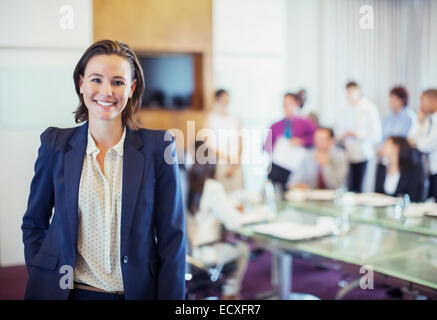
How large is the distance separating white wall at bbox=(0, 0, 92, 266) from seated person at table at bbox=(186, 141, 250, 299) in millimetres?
1415

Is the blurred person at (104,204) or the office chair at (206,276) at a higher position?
the blurred person at (104,204)

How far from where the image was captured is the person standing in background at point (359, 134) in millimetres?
4715

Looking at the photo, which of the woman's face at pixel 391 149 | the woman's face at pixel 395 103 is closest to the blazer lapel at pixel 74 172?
the woman's face at pixel 391 149

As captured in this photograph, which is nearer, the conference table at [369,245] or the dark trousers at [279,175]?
the conference table at [369,245]

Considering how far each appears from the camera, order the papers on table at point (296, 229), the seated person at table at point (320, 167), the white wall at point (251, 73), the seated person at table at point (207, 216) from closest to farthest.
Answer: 1. the papers on table at point (296, 229)
2. the seated person at table at point (207, 216)
3. the seated person at table at point (320, 167)
4. the white wall at point (251, 73)

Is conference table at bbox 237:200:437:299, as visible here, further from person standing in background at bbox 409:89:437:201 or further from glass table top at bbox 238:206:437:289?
person standing in background at bbox 409:89:437:201

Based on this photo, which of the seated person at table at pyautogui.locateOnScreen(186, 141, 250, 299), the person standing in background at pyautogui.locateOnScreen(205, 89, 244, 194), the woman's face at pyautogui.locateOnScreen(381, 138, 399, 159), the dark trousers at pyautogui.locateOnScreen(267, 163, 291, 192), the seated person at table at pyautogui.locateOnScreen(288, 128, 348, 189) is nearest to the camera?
the seated person at table at pyautogui.locateOnScreen(186, 141, 250, 299)

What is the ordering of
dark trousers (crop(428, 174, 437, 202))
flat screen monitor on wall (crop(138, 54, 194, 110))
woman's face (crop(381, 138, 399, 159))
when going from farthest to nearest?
flat screen monitor on wall (crop(138, 54, 194, 110)) → woman's face (crop(381, 138, 399, 159)) → dark trousers (crop(428, 174, 437, 202))

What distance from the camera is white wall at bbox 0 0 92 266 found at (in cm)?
152

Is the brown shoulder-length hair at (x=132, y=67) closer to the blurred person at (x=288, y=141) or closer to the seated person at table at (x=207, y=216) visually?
the seated person at table at (x=207, y=216)

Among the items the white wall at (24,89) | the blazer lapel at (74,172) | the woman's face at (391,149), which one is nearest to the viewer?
the blazer lapel at (74,172)

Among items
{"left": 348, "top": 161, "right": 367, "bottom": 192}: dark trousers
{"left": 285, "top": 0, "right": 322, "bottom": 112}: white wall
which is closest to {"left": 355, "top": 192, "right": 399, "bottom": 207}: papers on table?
{"left": 348, "top": 161, "right": 367, "bottom": 192}: dark trousers

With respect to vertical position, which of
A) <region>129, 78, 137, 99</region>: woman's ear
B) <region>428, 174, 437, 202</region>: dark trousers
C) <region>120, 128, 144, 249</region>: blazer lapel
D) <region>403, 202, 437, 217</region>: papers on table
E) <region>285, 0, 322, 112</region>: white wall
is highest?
<region>285, 0, 322, 112</region>: white wall
